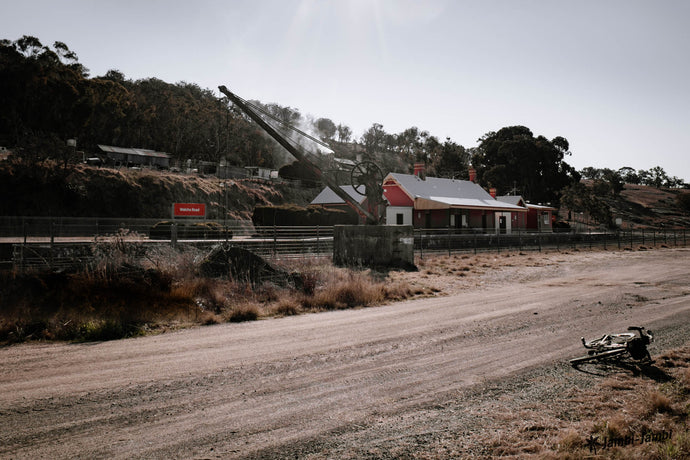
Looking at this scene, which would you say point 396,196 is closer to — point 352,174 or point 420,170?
point 420,170

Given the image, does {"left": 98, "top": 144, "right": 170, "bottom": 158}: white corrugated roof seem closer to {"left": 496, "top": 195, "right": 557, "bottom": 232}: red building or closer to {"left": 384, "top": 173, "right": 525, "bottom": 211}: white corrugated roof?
{"left": 384, "top": 173, "right": 525, "bottom": 211}: white corrugated roof

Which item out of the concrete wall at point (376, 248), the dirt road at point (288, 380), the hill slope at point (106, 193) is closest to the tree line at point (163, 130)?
the hill slope at point (106, 193)

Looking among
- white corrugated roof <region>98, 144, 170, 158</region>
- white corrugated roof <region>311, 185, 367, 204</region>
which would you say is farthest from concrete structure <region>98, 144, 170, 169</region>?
white corrugated roof <region>311, 185, 367, 204</region>

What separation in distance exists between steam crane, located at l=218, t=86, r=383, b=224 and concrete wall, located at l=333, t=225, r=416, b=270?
10.7 feet

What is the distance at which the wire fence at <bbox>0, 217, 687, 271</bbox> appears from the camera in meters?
14.2

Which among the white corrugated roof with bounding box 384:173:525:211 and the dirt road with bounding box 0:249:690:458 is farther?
the white corrugated roof with bounding box 384:173:525:211

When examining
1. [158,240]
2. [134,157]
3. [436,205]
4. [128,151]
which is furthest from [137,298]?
[134,157]

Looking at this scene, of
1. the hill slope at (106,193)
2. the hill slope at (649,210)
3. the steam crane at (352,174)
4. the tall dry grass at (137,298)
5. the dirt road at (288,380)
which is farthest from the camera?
the hill slope at (649,210)

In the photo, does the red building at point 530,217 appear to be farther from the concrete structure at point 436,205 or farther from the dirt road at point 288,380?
the dirt road at point 288,380

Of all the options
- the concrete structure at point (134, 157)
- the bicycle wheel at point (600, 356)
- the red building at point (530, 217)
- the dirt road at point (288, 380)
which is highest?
the concrete structure at point (134, 157)

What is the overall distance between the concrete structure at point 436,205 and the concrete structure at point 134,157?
35110mm

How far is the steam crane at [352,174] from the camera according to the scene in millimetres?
23125

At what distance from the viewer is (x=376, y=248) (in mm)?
19578

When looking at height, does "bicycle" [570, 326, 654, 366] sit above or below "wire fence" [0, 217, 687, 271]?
below
